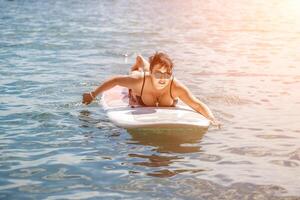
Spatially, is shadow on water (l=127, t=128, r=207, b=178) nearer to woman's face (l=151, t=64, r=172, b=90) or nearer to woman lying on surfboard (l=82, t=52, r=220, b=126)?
woman lying on surfboard (l=82, t=52, r=220, b=126)

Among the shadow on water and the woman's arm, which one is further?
the woman's arm

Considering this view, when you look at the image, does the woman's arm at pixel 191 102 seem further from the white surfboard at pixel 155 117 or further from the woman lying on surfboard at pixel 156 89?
the white surfboard at pixel 155 117

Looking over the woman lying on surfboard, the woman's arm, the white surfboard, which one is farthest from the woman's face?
the white surfboard

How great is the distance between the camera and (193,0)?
215 ft

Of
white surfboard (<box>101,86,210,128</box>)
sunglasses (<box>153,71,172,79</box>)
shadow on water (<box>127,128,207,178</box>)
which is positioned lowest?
shadow on water (<box>127,128,207,178</box>)

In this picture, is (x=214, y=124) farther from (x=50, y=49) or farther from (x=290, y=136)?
(x=50, y=49)

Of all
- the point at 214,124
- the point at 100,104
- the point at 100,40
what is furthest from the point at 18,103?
the point at 100,40

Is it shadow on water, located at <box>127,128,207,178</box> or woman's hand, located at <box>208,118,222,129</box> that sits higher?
woman's hand, located at <box>208,118,222,129</box>

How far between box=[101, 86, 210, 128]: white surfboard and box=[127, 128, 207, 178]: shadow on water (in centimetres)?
16

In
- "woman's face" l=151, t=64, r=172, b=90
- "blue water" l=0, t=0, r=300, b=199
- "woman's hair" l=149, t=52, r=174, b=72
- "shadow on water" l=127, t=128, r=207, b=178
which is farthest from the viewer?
"woman's face" l=151, t=64, r=172, b=90

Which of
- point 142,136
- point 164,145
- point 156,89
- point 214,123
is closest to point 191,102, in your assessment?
point 214,123

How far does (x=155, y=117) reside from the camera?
25.3 feet

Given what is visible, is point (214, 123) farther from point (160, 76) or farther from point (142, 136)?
point (142, 136)

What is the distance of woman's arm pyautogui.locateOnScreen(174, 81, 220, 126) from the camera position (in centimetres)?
838
